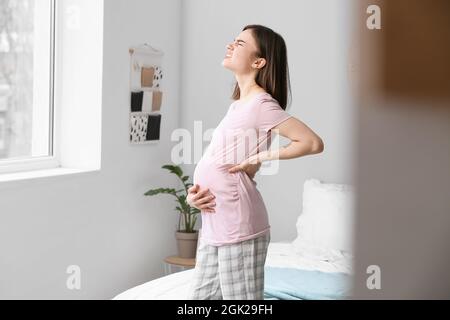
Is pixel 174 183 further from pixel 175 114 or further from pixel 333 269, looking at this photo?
pixel 333 269

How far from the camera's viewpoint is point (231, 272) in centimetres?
162

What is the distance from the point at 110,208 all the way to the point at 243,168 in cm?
175

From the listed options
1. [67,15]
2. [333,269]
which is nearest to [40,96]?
[67,15]

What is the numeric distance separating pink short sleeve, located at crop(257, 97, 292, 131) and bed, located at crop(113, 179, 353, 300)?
1.70 ft

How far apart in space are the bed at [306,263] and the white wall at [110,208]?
35 centimetres

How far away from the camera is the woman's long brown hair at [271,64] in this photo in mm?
1706

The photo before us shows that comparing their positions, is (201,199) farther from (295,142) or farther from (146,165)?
(146,165)

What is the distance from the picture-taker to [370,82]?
8.3 inches

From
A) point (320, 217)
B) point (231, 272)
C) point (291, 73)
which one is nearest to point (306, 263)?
point (320, 217)

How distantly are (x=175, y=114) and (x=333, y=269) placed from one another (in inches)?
61.2

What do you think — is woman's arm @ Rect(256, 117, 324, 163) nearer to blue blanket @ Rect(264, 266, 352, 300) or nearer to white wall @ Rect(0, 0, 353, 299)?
blue blanket @ Rect(264, 266, 352, 300)

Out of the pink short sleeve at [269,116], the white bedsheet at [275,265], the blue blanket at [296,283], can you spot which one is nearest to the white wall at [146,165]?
the white bedsheet at [275,265]

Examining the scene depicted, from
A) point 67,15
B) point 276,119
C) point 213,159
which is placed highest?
point 67,15

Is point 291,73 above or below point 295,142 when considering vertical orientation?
above
